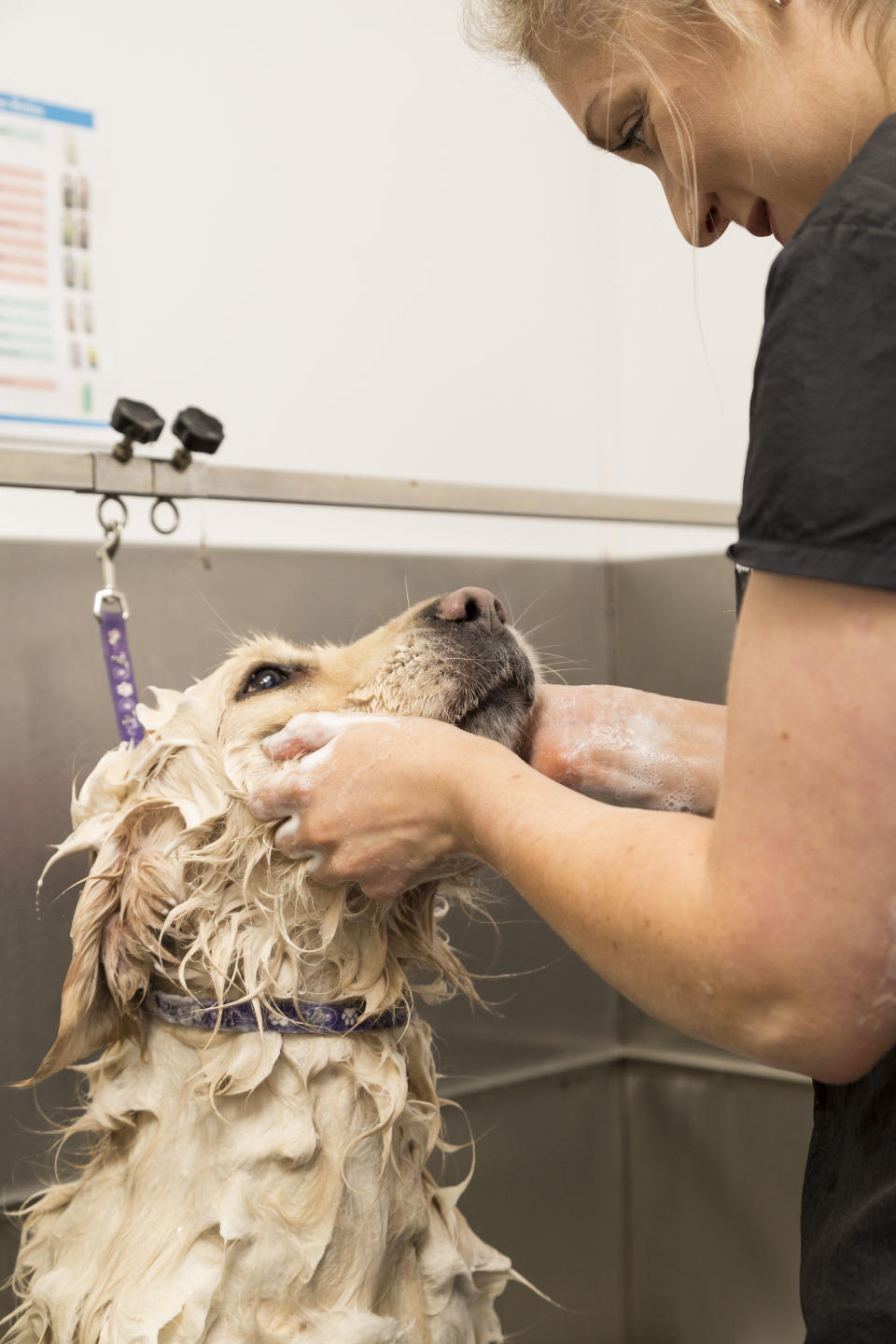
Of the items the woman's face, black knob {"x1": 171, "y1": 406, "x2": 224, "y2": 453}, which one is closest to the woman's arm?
the woman's face

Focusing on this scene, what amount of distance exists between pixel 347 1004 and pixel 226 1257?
0.61ft

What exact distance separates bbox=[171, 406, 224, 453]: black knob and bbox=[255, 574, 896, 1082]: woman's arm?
0.64 m

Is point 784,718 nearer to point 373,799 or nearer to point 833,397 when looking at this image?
point 833,397

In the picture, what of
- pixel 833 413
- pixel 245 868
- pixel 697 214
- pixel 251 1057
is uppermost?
pixel 697 214

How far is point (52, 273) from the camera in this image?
1.35 meters

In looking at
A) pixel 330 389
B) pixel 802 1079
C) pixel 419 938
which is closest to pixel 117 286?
pixel 330 389

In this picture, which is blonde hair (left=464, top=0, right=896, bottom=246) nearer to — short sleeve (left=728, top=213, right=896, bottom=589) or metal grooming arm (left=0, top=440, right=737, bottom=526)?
short sleeve (left=728, top=213, right=896, bottom=589)

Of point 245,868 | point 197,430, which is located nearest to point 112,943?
point 245,868

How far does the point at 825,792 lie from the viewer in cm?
44

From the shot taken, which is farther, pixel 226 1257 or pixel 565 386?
pixel 565 386

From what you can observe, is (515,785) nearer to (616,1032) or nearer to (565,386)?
(616,1032)

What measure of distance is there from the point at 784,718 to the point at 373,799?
32cm

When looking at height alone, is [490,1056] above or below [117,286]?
below

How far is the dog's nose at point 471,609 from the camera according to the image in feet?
2.83
